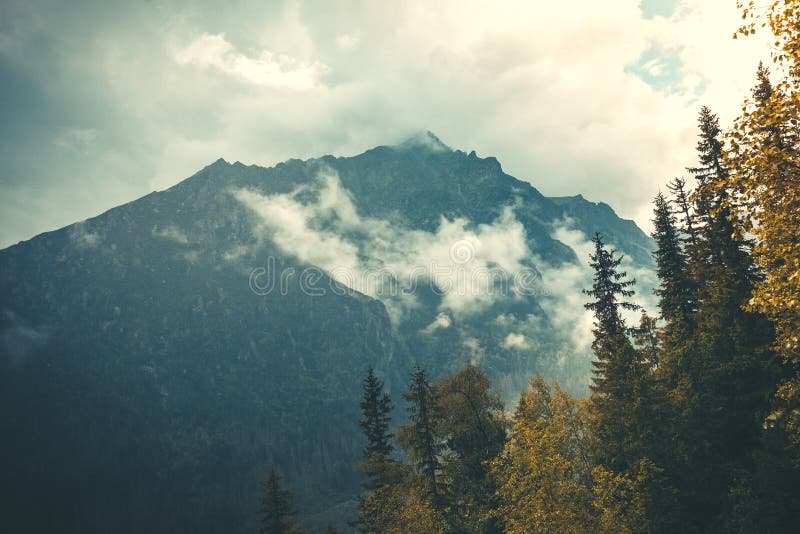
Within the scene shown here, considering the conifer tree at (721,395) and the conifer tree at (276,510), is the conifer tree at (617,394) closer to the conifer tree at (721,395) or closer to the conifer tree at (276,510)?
the conifer tree at (721,395)

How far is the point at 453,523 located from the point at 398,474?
5040 millimetres

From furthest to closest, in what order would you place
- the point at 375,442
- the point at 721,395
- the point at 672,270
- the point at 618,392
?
1. the point at 375,442
2. the point at 672,270
3. the point at 618,392
4. the point at 721,395

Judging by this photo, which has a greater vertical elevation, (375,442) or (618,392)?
(618,392)

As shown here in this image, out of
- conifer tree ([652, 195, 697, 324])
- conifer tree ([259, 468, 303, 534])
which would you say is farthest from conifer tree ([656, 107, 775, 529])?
conifer tree ([259, 468, 303, 534])

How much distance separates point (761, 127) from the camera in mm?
9648

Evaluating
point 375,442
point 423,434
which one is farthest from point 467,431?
point 375,442

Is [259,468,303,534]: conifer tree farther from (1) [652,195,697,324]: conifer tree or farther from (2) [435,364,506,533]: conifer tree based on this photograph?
(1) [652,195,697,324]: conifer tree

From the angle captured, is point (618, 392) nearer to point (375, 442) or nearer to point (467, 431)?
point (467, 431)

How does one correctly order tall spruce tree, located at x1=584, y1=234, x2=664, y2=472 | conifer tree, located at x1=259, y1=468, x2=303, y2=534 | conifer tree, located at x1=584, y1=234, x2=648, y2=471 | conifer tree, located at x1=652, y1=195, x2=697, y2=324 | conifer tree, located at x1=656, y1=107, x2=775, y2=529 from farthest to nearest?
conifer tree, located at x1=259, y1=468, x2=303, y2=534 < conifer tree, located at x1=652, y1=195, x2=697, y2=324 < conifer tree, located at x1=584, y1=234, x2=648, y2=471 < tall spruce tree, located at x1=584, y1=234, x2=664, y2=472 < conifer tree, located at x1=656, y1=107, x2=775, y2=529

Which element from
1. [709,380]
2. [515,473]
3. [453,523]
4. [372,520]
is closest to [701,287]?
[709,380]

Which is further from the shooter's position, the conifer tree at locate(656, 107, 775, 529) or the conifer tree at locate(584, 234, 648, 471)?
the conifer tree at locate(584, 234, 648, 471)

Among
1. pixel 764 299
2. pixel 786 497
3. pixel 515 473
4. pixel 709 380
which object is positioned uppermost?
pixel 764 299

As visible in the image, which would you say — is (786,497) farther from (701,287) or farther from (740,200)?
(740,200)

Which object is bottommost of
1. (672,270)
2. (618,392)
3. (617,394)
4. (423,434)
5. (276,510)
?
(276,510)
